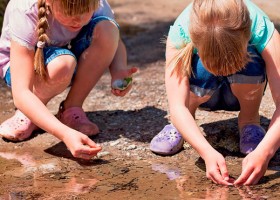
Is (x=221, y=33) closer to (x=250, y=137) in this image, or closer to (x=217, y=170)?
(x=217, y=170)

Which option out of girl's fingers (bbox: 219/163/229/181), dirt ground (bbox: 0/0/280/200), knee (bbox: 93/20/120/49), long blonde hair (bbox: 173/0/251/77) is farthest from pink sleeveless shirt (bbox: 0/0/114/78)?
girl's fingers (bbox: 219/163/229/181)

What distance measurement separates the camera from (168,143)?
377cm

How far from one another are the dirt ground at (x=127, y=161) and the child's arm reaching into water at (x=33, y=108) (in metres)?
0.15

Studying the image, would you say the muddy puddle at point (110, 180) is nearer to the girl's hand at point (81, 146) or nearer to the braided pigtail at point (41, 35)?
the girl's hand at point (81, 146)

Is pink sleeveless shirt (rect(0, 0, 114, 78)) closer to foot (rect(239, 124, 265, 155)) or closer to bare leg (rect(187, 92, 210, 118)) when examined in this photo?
bare leg (rect(187, 92, 210, 118))

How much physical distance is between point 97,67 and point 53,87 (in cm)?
29

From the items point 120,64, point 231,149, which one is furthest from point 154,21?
point 231,149

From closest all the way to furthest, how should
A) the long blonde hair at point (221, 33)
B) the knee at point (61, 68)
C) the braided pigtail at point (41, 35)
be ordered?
the long blonde hair at point (221, 33) < the braided pigtail at point (41, 35) < the knee at point (61, 68)

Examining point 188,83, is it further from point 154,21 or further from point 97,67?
point 154,21

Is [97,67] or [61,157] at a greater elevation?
[97,67]

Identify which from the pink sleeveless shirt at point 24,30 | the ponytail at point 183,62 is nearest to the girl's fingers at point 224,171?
the ponytail at point 183,62

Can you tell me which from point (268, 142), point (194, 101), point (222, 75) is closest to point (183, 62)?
point (222, 75)

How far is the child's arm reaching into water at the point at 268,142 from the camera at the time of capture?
326 centimetres

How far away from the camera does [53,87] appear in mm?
3963
